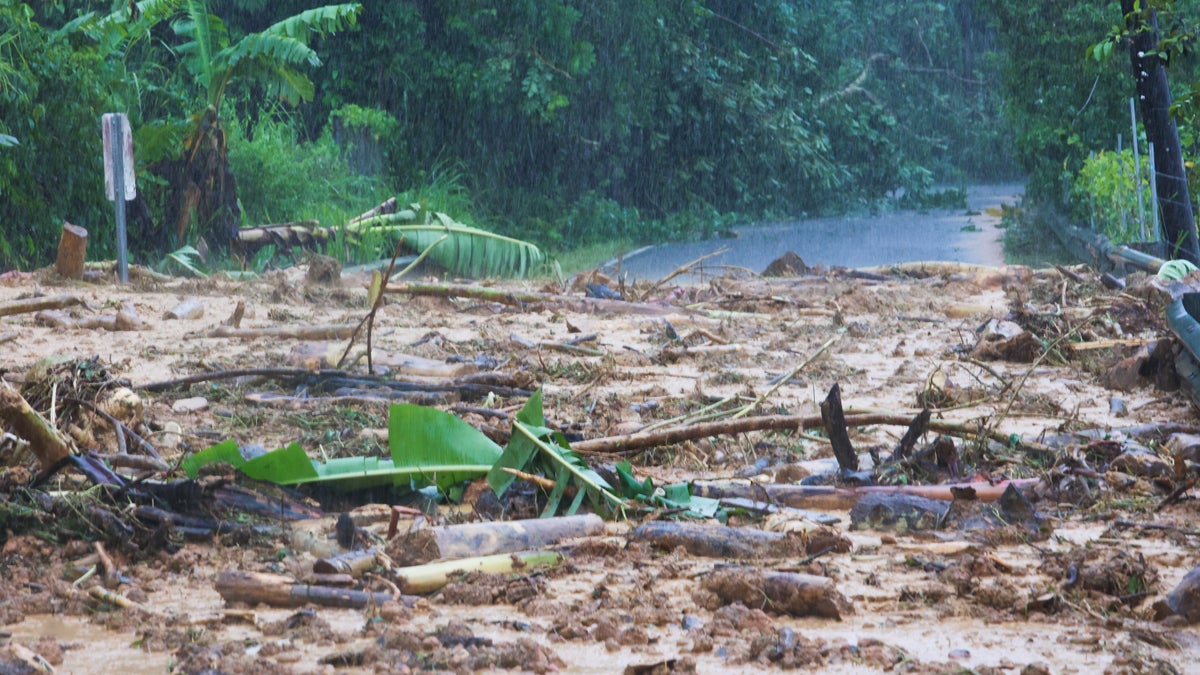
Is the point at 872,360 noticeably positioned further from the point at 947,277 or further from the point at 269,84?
the point at 269,84

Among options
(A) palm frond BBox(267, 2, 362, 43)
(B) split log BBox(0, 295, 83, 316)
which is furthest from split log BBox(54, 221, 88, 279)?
(A) palm frond BBox(267, 2, 362, 43)

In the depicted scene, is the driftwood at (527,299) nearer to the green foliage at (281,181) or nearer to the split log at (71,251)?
the split log at (71,251)

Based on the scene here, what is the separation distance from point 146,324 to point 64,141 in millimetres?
6522

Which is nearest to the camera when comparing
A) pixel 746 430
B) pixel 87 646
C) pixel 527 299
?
pixel 87 646

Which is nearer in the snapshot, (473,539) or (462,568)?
(462,568)

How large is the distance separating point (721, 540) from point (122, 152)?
390 inches

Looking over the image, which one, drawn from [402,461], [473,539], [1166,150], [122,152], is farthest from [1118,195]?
[473,539]

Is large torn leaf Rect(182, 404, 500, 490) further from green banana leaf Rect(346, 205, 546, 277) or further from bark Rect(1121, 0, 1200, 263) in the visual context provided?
green banana leaf Rect(346, 205, 546, 277)

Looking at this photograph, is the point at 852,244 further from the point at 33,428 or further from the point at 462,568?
the point at 462,568

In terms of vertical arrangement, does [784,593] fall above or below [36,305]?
below

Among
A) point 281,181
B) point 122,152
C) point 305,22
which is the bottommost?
→ point 281,181

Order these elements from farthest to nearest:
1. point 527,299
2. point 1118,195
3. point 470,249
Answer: point 470,249
point 1118,195
point 527,299

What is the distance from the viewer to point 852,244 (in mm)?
22328

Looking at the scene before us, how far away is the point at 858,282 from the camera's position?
44.3ft
